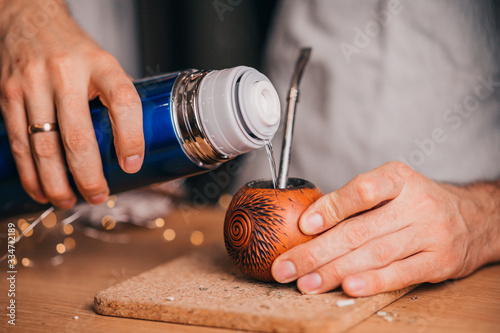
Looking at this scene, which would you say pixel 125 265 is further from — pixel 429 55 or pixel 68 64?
pixel 429 55

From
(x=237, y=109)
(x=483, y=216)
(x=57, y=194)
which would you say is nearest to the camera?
(x=237, y=109)

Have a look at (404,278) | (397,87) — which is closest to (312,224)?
(404,278)

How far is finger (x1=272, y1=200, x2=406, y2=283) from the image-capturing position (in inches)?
25.5

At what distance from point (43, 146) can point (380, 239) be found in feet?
1.64

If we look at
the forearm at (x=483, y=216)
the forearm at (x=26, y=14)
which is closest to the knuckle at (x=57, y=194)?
the forearm at (x=26, y=14)

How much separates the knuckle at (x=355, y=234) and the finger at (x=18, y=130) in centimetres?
47

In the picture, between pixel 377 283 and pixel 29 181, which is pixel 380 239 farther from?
pixel 29 181

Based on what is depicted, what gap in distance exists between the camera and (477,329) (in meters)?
0.57

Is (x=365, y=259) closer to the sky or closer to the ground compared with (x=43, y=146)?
closer to the ground

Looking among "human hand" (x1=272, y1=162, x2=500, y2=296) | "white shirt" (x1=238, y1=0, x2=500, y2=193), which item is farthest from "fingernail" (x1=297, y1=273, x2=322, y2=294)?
"white shirt" (x1=238, y1=0, x2=500, y2=193)

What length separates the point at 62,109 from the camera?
2.15 ft

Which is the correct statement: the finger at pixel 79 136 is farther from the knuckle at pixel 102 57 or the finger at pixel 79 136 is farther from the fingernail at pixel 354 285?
the fingernail at pixel 354 285

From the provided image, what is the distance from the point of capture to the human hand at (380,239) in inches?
25.5

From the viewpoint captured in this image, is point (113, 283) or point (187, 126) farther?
point (113, 283)
